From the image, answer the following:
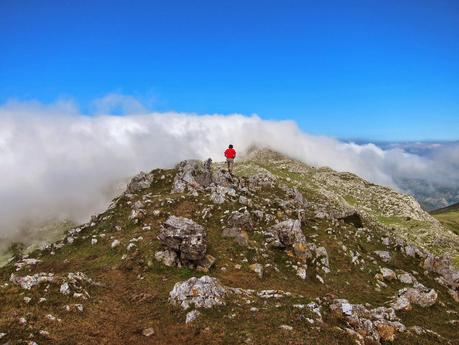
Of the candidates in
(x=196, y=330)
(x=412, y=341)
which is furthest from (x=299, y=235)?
(x=196, y=330)

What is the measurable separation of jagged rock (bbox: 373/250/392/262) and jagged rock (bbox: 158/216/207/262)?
89.1 ft

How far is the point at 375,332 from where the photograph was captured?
29.1m

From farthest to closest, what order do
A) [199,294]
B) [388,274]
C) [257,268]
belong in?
[388,274]
[257,268]
[199,294]

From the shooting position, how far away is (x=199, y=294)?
3116cm

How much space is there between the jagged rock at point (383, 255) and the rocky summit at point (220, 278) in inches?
13.6

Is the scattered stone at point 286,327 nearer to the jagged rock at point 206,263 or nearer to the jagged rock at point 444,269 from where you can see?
the jagged rock at point 206,263

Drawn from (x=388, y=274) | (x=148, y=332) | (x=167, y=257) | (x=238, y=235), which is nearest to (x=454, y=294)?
(x=388, y=274)

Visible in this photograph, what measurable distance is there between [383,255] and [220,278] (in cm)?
2709

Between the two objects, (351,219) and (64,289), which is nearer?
(64,289)

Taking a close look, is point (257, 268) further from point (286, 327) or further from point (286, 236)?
point (286, 327)

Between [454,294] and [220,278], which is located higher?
[220,278]

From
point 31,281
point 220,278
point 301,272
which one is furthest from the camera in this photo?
point 301,272

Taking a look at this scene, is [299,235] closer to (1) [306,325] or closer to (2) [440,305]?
(2) [440,305]

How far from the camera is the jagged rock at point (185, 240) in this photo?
136 ft
